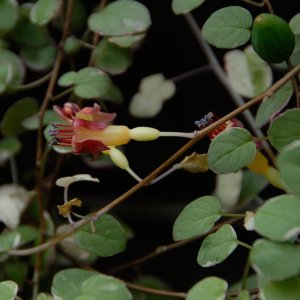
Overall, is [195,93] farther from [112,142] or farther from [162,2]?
[112,142]

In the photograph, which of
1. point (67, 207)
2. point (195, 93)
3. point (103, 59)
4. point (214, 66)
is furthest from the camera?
point (195, 93)

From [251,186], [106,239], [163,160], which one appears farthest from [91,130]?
[163,160]

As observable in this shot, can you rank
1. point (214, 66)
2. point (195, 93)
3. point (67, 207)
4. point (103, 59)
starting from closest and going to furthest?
point (67, 207) < point (103, 59) < point (214, 66) < point (195, 93)

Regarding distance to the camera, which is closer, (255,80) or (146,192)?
(255,80)

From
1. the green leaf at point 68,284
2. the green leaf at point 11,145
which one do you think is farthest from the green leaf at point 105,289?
the green leaf at point 11,145

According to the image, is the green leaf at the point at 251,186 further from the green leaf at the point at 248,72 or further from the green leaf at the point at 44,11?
the green leaf at the point at 44,11

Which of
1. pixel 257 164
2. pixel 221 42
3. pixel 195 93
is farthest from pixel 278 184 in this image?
pixel 195 93

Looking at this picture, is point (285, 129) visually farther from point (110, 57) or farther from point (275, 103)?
point (110, 57)
